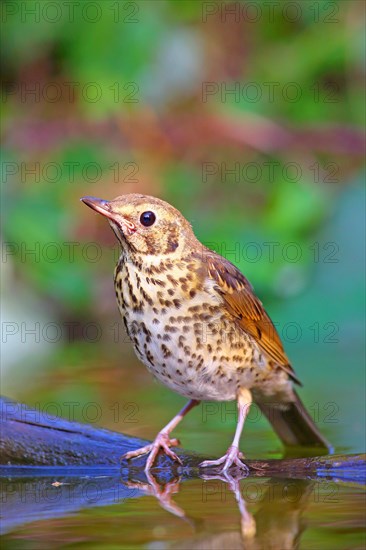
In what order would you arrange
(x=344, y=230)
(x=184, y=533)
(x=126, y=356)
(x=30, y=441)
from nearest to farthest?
(x=184, y=533)
(x=30, y=441)
(x=126, y=356)
(x=344, y=230)

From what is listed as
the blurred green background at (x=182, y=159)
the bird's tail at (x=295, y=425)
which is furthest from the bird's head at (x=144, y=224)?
the blurred green background at (x=182, y=159)

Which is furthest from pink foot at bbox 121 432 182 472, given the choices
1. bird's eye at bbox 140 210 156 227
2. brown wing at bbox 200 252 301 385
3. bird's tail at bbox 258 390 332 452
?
bird's tail at bbox 258 390 332 452

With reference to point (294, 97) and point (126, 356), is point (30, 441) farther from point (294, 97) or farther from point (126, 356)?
point (294, 97)

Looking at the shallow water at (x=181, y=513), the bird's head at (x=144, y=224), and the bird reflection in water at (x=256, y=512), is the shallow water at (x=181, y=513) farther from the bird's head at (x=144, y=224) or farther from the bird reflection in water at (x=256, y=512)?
the bird's head at (x=144, y=224)

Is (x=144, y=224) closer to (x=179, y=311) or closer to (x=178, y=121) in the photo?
(x=179, y=311)

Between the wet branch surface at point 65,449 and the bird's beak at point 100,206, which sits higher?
the bird's beak at point 100,206

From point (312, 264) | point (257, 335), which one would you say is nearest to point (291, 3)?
point (312, 264)

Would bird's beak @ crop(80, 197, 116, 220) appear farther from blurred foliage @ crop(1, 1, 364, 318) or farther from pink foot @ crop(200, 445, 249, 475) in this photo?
blurred foliage @ crop(1, 1, 364, 318)
